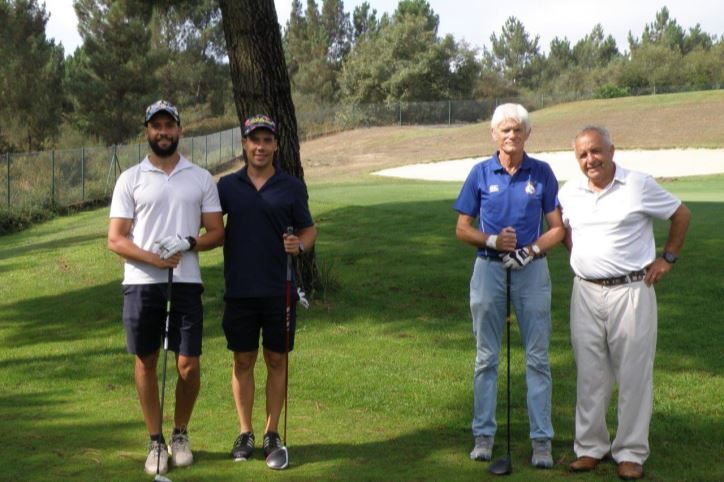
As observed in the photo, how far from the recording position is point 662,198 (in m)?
5.55

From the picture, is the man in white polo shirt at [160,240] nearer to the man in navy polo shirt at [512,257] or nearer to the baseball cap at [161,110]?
the baseball cap at [161,110]

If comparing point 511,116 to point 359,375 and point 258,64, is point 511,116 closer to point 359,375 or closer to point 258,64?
point 359,375

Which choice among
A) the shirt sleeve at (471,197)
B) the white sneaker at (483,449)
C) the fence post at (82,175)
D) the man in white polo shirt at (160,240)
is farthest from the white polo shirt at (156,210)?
the fence post at (82,175)

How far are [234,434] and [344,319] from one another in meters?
3.78

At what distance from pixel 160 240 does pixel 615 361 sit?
8.62 ft

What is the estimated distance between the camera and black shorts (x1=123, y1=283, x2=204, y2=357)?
18.6 feet

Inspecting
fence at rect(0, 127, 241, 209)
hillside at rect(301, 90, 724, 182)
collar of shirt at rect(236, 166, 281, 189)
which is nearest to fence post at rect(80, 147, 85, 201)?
fence at rect(0, 127, 241, 209)

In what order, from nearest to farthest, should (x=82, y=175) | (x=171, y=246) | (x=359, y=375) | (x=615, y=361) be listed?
(x=171, y=246) < (x=615, y=361) < (x=359, y=375) < (x=82, y=175)

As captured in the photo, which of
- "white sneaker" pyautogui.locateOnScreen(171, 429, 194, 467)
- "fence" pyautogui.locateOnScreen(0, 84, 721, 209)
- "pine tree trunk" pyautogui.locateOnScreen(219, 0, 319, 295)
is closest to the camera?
"white sneaker" pyautogui.locateOnScreen(171, 429, 194, 467)

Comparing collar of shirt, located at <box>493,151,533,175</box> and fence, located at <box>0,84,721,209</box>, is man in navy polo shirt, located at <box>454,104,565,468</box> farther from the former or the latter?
fence, located at <box>0,84,721,209</box>

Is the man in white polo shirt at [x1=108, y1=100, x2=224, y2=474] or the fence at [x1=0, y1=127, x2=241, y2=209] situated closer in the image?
the man in white polo shirt at [x1=108, y1=100, x2=224, y2=474]

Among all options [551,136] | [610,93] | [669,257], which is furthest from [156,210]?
[610,93]

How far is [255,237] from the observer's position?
5777 millimetres

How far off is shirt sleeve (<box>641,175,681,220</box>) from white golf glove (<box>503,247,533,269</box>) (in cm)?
68
